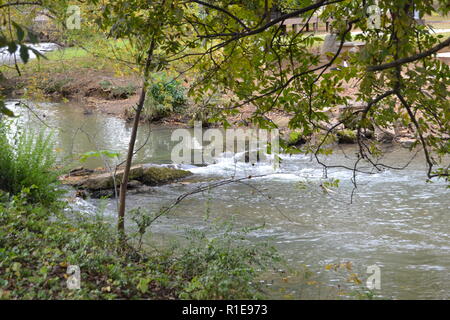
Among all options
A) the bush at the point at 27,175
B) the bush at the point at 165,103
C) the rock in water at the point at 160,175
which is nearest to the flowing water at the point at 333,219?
the rock in water at the point at 160,175

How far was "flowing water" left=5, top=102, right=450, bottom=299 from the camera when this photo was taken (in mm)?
6680

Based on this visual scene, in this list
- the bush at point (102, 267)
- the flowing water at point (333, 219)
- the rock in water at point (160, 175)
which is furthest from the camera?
the rock in water at point (160, 175)

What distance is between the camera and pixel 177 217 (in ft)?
30.4

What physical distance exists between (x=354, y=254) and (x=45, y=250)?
4110mm

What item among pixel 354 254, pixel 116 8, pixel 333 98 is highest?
pixel 116 8

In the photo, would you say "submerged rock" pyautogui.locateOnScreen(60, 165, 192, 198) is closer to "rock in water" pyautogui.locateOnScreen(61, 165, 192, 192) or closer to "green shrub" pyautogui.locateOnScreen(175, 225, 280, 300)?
"rock in water" pyautogui.locateOnScreen(61, 165, 192, 192)

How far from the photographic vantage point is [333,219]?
9.13m

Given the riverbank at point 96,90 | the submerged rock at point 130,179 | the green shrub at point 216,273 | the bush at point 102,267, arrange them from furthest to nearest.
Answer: the riverbank at point 96,90, the submerged rock at point 130,179, the green shrub at point 216,273, the bush at point 102,267

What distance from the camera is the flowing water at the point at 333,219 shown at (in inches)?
263

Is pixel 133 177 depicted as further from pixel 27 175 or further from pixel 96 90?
pixel 96 90

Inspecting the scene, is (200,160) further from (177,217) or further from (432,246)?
(432,246)

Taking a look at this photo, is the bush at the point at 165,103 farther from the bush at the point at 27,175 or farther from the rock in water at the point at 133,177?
the bush at the point at 27,175

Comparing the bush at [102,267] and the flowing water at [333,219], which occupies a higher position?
the bush at [102,267]
